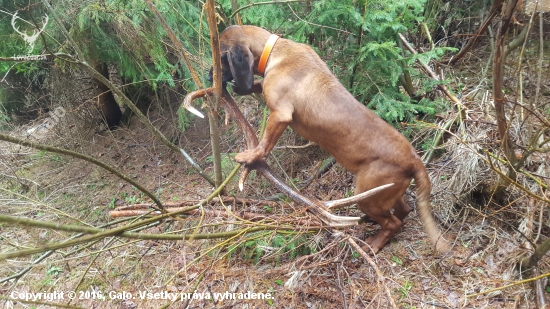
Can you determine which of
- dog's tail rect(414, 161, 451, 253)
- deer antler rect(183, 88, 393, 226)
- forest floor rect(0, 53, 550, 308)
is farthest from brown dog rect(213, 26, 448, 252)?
forest floor rect(0, 53, 550, 308)

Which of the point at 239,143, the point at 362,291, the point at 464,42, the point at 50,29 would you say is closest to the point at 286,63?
the point at 362,291

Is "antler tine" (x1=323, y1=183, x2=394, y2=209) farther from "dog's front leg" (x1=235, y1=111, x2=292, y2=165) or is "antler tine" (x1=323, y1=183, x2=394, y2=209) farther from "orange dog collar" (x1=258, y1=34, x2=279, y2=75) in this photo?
"orange dog collar" (x1=258, y1=34, x2=279, y2=75)

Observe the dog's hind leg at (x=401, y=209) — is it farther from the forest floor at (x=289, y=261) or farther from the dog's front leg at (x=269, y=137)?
the dog's front leg at (x=269, y=137)

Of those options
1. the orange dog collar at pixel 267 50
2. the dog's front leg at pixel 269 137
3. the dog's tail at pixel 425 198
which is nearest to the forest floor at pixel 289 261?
the dog's tail at pixel 425 198

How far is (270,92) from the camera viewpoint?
128 inches

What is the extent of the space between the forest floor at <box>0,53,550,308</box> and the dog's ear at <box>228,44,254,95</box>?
4.65ft

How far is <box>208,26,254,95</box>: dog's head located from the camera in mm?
3188

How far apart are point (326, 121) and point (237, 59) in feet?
3.64

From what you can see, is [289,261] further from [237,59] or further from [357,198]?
[237,59]

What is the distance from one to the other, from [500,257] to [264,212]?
102 inches

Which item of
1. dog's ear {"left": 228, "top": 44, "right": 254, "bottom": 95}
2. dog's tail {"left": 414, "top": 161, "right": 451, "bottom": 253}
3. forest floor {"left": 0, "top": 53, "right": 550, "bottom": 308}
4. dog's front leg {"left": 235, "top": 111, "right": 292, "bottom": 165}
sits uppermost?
dog's ear {"left": 228, "top": 44, "right": 254, "bottom": 95}

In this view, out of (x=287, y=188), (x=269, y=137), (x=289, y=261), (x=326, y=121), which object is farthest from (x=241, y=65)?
(x=289, y=261)

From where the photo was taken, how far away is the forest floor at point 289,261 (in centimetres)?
294

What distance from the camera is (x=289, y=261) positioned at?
365cm
